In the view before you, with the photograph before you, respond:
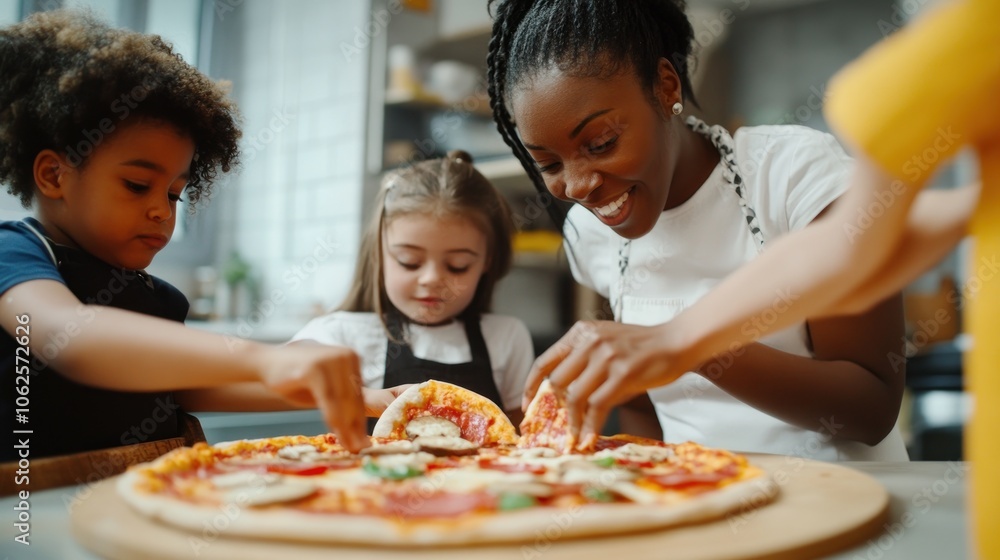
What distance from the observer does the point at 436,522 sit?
0.65m

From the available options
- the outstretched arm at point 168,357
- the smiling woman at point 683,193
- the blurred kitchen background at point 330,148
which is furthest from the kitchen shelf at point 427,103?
the outstretched arm at point 168,357

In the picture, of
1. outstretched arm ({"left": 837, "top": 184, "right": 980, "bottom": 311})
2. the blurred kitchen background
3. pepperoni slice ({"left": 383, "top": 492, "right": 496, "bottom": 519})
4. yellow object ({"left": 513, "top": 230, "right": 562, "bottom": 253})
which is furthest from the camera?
yellow object ({"left": 513, "top": 230, "right": 562, "bottom": 253})

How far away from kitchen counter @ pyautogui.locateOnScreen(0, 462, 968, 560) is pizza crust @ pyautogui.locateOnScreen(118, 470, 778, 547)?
3 centimetres

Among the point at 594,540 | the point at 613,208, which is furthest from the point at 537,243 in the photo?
the point at 594,540

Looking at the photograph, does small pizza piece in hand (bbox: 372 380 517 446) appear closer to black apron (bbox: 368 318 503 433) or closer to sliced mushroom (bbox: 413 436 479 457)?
sliced mushroom (bbox: 413 436 479 457)

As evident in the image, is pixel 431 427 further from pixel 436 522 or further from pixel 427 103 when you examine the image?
pixel 427 103

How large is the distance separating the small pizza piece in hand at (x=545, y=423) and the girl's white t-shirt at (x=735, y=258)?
34 cm

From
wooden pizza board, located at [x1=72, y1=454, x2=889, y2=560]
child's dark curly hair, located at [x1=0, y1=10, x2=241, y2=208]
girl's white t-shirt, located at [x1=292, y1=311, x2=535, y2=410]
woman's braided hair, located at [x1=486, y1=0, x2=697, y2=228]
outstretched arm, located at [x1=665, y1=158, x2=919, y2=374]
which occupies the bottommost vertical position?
wooden pizza board, located at [x1=72, y1=454, x2=889, y2=560]

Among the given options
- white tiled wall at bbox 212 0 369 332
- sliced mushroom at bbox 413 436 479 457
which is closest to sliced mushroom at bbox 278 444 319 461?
sliced mushroom at bbox 413 436 479 457

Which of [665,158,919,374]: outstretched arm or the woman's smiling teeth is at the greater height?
the woman's smiling teeth

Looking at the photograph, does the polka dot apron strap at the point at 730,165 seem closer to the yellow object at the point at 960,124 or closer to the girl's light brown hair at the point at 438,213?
the girl's light brown hair at the point at 438,213

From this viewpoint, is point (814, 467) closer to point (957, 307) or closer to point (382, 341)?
point (382, 341)

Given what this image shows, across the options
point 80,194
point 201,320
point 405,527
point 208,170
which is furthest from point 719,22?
point 405,527

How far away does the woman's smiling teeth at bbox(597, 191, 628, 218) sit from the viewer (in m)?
1.26
